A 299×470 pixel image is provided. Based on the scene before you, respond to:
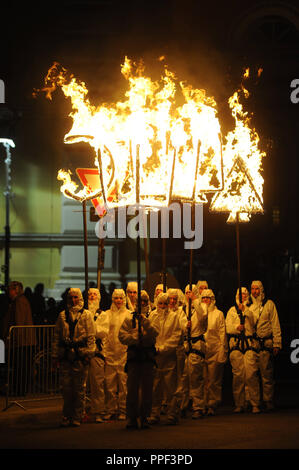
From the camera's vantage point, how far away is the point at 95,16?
2117 cm

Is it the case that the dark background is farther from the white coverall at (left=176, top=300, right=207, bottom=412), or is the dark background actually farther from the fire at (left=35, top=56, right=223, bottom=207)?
the fire at (left=35, top=56, right=223, bottom=207)

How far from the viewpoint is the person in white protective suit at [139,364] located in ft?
37.6

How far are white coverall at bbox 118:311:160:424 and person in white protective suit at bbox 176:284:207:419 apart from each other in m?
1.33

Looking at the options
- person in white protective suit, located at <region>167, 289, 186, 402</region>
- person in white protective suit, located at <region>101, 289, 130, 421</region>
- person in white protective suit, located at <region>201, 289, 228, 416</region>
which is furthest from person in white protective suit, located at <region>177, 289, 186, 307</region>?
person in white protective suit, located at <region>101, 289, 130, 421</region>

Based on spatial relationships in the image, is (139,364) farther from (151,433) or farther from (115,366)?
(115,366)

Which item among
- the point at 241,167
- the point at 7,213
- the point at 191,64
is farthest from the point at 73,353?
the point at 191,64

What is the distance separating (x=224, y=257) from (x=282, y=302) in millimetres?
3896

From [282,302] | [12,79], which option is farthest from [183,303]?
[12,79]

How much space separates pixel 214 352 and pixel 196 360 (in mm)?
616

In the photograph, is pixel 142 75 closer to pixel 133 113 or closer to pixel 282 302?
pixel 133 113

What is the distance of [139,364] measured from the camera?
38.1ft

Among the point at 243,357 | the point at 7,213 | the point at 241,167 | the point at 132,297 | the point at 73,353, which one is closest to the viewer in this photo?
the point at 73,353

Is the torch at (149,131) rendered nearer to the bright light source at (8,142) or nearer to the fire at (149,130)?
the fire at (149,130)

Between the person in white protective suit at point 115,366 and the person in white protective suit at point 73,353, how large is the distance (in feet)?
2.49
